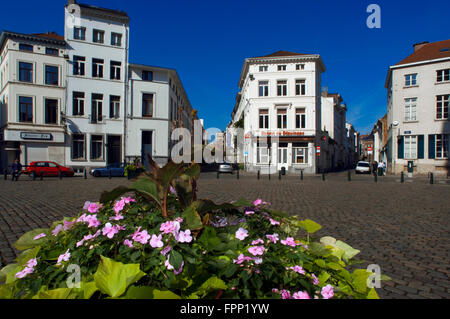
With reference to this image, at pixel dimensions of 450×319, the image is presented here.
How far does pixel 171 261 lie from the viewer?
1.12 metres

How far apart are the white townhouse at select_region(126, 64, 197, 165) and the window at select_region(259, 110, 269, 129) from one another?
10874 millimetres

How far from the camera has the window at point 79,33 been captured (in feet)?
91.0

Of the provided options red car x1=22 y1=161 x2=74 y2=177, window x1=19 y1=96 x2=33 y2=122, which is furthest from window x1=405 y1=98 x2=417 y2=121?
window x1=19 y1=96 x2=33 y2=122

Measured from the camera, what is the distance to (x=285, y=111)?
116 ft

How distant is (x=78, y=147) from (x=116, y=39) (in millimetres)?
11727

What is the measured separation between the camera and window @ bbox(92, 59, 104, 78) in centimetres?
2844

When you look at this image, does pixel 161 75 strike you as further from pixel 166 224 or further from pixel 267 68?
pixel 166 224

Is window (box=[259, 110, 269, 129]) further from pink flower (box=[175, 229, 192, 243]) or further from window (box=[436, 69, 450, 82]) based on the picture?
pink flower (box=[175, 229, 192, 243])

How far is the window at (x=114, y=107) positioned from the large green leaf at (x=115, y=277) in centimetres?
3058

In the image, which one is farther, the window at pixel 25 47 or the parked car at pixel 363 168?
the parked car at pixel 363 168

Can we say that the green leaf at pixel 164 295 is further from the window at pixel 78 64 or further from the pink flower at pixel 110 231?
the window at pixel 78 64

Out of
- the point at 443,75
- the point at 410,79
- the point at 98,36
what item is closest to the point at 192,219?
the point at 98,36

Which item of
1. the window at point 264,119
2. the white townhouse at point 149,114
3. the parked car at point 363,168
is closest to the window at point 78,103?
the white townhouse at point 149,114
